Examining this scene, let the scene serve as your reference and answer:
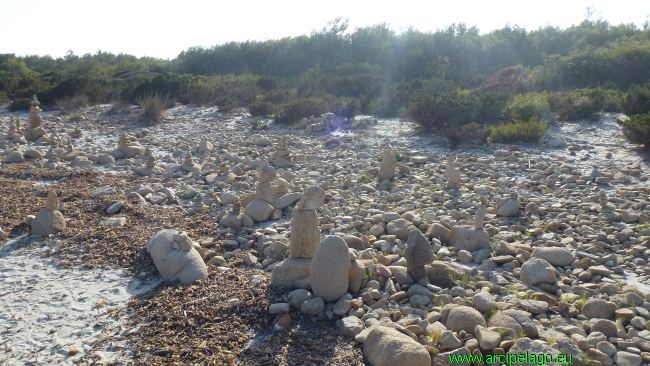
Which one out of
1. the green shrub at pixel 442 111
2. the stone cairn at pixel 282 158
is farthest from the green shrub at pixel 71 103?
the green shrub at pixel 442 111

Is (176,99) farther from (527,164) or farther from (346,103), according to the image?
(527,164)

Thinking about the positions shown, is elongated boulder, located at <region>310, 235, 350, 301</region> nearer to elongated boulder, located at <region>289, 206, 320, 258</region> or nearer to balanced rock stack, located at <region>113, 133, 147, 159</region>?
elongated boulder, located at <region>289, 206, 320, 258</region>

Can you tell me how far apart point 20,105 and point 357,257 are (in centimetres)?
1589

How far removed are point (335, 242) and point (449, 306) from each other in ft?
3.25

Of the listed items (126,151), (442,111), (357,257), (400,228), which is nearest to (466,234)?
(400,228)

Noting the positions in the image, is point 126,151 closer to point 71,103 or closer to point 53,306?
point 53,306

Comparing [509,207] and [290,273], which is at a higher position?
[509,207]

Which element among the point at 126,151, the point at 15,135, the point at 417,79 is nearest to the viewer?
the point at 126,151

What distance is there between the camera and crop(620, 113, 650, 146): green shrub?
8.65 metres

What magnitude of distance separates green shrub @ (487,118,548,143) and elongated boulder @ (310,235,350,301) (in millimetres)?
6932

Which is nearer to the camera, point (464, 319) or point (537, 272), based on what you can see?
point (464, 319)

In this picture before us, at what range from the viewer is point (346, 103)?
1466cm

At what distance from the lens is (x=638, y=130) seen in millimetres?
8773

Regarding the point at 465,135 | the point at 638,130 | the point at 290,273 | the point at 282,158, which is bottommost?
the point at 290,273
